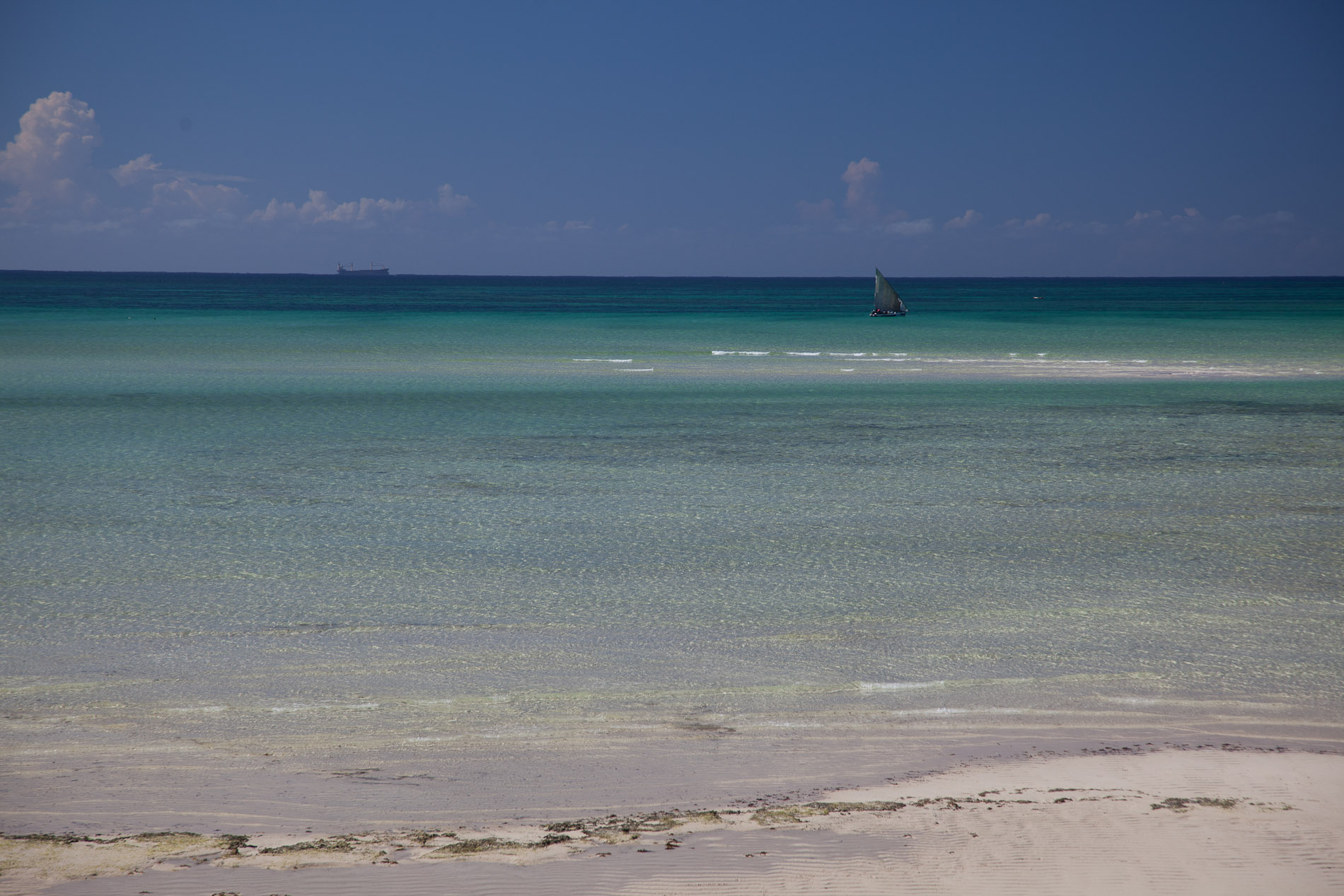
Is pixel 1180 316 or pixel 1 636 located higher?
pixel 1180 316

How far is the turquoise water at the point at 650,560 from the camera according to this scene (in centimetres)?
593

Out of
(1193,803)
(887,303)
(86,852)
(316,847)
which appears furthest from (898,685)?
(887,303)

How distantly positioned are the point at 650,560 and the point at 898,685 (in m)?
3.18

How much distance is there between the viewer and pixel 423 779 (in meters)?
4.82

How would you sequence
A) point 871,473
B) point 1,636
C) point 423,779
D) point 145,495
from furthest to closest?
point 871,473
point 145,495
point 1,636
point 423,779

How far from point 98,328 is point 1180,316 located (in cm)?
6311

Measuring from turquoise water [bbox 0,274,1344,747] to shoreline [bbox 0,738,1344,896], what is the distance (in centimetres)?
100

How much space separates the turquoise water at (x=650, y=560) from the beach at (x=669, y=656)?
48mm

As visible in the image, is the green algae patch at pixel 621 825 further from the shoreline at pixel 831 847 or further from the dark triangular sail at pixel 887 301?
the dark triangular sail at pixel 887 301

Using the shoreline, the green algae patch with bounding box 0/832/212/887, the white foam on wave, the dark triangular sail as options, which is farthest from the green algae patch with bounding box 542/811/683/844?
the dark triangular sail

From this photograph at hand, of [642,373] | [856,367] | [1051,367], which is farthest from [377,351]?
[1051,367]

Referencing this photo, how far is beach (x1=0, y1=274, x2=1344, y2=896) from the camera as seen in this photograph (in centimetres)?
415

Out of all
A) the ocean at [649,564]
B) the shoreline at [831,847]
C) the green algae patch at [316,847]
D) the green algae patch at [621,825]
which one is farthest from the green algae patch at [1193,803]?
the green algae patch at [316,847]

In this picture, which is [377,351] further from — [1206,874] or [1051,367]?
[1206,874]
